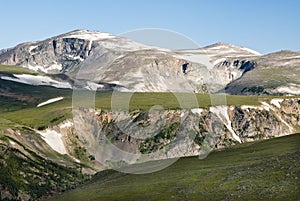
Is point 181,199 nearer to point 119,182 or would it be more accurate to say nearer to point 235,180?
point 235,180

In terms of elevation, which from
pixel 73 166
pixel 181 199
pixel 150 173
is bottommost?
pixel 73 166

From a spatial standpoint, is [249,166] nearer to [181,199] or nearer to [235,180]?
[235,180]

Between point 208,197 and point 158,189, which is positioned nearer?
point 208,197

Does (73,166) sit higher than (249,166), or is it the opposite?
(249,166)

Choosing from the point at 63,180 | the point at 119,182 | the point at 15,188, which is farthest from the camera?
the point at 63,180

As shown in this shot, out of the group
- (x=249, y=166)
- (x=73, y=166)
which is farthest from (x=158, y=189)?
(x=73, y=166)

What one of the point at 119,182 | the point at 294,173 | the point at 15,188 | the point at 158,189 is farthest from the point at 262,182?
the point at 15,188

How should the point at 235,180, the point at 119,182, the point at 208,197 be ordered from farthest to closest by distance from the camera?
1. the point at 119,182
2. the point at 235,180
3. the point at 208,197
